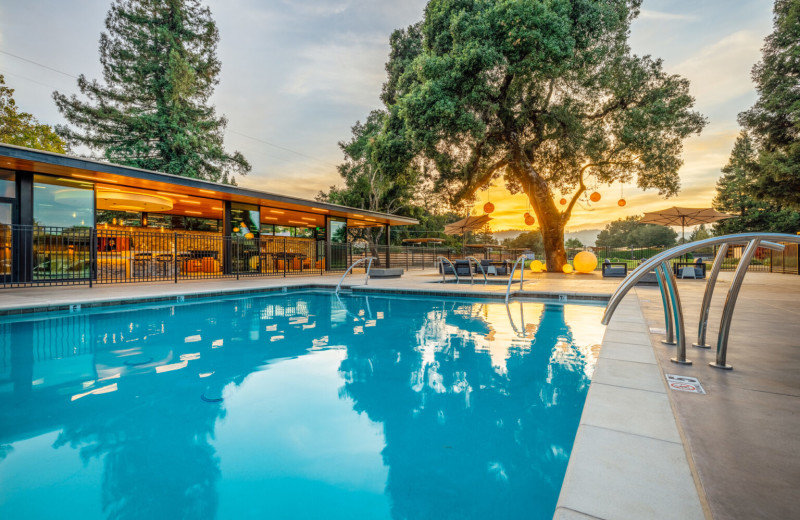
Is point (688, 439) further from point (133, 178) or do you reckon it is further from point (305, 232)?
point (305, 232)

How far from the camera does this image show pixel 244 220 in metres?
13.5

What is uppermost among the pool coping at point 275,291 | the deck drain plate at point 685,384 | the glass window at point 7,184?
the glass window at point 7,184

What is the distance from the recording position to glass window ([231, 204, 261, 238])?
43.1ft

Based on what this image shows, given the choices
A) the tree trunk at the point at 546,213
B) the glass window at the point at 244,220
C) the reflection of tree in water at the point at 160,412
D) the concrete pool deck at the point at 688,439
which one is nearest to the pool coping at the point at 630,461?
the concrete pool deck at the point at 688,439

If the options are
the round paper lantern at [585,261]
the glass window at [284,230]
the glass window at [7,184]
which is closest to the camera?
the glass window at [7,184]

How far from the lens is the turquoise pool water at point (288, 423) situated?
1.53 metres

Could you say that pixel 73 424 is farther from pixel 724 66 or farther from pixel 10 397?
pixel 724 66

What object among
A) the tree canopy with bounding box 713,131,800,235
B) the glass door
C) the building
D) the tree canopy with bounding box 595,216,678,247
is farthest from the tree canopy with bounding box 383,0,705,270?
the tree canopy with bounding box 595,216,678,247

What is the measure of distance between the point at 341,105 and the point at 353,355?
1467cm

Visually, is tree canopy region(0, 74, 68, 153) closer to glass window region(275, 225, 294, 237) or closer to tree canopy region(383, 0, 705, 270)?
glass window region(275, 225, 294, 237)

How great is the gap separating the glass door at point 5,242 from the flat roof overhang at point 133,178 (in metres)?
1.02

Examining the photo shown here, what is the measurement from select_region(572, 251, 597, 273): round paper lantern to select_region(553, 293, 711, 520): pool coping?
13.1 m

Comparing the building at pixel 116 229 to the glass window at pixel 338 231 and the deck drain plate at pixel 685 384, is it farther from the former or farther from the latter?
the deck drain plate at pixel 685 384

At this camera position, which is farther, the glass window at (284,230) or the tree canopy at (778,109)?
the glass window at (284,230)
